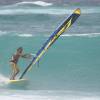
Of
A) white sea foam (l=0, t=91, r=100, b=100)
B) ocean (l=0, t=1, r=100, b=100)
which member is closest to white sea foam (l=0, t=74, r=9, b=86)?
ocean (l=0, t=1, r=100, b=100)

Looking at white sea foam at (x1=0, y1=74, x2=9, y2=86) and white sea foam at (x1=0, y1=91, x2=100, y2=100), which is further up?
white sea foam at (x1=0, y1=74, x2=9, y2=86)

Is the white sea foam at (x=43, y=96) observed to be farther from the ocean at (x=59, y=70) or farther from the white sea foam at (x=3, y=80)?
the white sea foam at (x=3, y=80)

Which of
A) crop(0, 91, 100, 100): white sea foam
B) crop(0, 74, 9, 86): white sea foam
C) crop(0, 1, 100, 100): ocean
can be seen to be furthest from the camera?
crop(0, 74, 9, 86): white sea foam

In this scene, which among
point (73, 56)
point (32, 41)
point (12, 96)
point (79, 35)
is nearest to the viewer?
point (12, 96)

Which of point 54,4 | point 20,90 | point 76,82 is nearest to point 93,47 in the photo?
point 76,82

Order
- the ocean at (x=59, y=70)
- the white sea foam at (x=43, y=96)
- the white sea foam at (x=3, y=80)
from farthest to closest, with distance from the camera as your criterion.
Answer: the white sea foam at (x=3, y=80), the ocean at (x=59, y=70), the white sea foam at (x=43, y=96)

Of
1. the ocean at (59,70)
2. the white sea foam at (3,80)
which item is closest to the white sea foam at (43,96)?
the ocean at (59,70)

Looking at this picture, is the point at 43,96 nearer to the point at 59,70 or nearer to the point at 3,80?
the point at 3,80

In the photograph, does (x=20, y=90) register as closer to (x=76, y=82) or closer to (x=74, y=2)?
(x=76, y=82)

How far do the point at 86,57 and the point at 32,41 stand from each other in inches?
287

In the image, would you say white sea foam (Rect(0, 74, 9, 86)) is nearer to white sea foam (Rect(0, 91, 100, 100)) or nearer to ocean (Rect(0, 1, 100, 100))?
ocean (Rect(0, 1, 100, 100))

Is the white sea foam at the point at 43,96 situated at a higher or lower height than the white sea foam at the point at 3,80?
lower

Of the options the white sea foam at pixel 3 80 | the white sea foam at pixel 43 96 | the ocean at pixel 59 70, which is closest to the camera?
the white sea foam at pixel 43 96

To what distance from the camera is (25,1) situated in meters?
80.6
